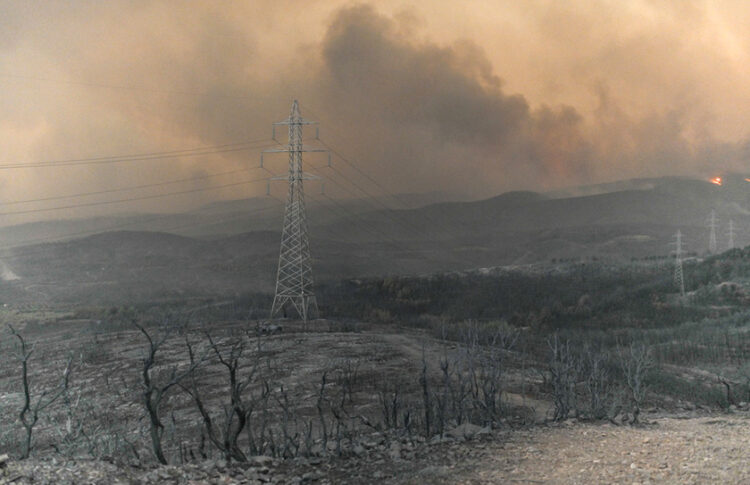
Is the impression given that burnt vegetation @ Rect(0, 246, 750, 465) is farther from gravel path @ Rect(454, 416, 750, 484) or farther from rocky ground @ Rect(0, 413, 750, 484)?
gravel path @ Rect(454, 416, 750, 484)

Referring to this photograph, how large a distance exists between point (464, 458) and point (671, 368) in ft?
81.2

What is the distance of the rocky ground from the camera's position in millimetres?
10008

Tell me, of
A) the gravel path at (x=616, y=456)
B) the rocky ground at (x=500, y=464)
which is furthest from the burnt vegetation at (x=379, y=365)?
the gravel path at (x=616, y=456)

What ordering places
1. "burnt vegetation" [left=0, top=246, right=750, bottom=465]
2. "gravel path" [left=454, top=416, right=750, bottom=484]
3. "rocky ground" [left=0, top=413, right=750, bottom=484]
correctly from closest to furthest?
"rocky ground" [left=0, top=413, right=750, bottom=484] < "gravel path" [left=454, top=416, right=750, bottom=484] < "burnt vegetation" [left=0, top=246, right=750, bottom=465]

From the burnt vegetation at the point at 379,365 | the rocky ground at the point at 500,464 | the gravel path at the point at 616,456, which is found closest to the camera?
the rocky ground at the point at 500,464

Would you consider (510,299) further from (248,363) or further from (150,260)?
(150,260)

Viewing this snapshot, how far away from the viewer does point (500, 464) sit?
37.3ft

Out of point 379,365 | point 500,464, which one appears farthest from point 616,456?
point 379,365

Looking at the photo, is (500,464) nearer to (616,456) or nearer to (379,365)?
(616,456)

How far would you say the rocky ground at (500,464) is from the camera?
32.8ft

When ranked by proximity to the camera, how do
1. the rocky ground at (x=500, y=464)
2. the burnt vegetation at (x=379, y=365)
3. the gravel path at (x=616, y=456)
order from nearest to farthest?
the rocky ground at (x=500, y=464) < the gravel path at (x=616, y=456) < the burnt vegetation at (x=379, y=365)

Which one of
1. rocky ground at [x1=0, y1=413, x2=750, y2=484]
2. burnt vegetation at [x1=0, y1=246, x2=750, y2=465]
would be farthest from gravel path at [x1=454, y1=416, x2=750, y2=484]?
burnt vegetation at [x1=0, y1=246, x2=750, y2=465]

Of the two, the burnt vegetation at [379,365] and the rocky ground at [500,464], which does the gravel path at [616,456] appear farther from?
the burnt vegetation at [379,365]

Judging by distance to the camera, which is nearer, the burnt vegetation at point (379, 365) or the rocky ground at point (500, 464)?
the rocky ground at point (500, 464)
